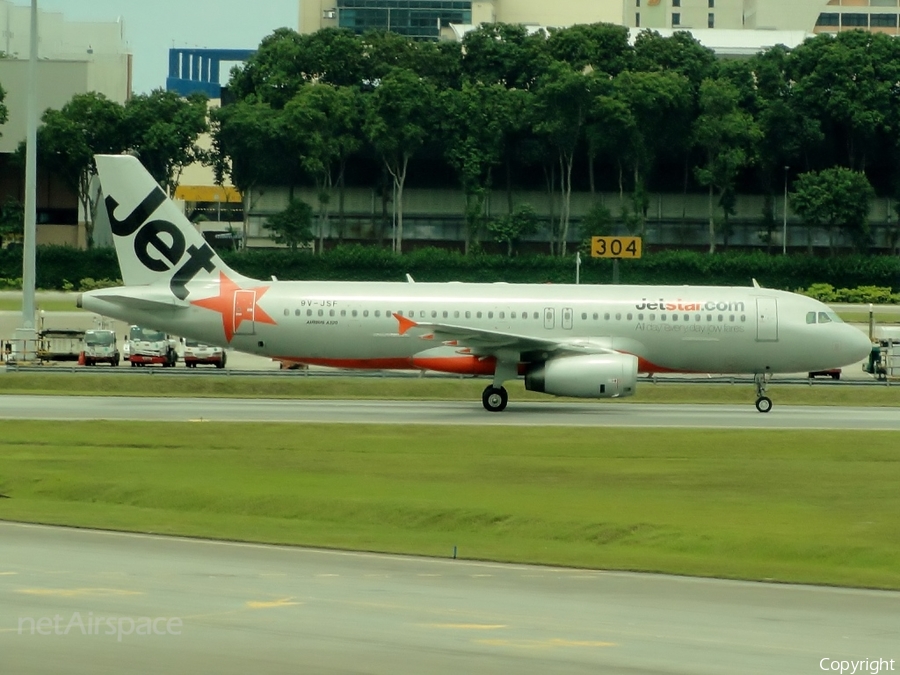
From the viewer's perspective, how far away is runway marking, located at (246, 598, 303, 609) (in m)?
14.9

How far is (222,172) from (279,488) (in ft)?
307

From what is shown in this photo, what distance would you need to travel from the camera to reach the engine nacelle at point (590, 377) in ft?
131

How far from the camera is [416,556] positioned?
62.5 ft

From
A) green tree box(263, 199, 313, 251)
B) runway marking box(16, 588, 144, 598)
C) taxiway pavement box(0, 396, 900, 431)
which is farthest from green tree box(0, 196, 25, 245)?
runway marking box(16, 588, 144, 598)

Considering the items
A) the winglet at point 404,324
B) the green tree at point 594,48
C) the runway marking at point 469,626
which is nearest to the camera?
the runway marking at point 469,626

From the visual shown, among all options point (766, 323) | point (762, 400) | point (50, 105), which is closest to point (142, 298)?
point (766, 323)

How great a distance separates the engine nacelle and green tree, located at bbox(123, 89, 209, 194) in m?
76.9

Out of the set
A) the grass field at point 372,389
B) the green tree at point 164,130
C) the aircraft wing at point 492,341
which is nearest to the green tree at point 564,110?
the green tree at point 164,130

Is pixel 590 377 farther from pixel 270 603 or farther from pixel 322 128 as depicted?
pixel 322 128

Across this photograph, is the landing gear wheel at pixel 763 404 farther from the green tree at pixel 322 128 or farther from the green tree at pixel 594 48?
the green tree at pixel 594 48

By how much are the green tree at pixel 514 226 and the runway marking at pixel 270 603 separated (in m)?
95.8

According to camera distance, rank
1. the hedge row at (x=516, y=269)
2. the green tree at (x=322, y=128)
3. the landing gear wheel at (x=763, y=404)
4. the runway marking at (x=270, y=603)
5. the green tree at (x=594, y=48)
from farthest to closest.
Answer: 1. the green tree at (x=594, y=48)
2. the green tree at (x=322, y=128)
3. the hedge row at (x=516, y=269)
4. the landing gear wheel at (x=763, y=404)
5. the runway marking at (x=270, y=603)

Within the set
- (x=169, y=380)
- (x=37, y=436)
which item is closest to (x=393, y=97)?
(x=169, y=380)

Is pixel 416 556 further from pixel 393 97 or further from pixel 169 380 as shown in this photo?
pixel 393 97
